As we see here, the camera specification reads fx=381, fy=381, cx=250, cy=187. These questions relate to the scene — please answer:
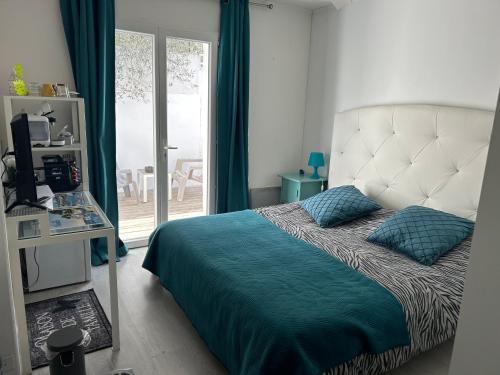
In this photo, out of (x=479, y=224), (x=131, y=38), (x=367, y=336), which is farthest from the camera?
(x=131, y=38)

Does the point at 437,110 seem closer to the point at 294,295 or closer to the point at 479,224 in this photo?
the point at 294,295

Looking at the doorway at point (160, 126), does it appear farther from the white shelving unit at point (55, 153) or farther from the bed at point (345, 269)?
the bed at point (345, 269)

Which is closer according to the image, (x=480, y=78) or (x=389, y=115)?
(x=480, y=78)

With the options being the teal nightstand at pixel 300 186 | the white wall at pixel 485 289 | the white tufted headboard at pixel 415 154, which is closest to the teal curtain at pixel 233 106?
the teal nightstand at pixel 300 186

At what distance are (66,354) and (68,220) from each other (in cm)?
73

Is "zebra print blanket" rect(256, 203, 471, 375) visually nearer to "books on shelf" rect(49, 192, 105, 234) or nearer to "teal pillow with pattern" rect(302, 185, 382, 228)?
"teal pillow with pattern" rect(302, 185, 382, 228)

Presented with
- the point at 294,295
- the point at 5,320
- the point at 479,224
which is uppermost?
the point at 479,224

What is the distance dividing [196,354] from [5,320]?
1.01 meters

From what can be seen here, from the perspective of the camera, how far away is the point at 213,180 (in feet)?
13.2

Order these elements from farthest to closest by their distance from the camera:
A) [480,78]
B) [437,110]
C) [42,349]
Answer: [437,110]
[480,78]
[42,349]

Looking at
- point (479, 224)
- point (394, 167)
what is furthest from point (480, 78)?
point (479, 224)

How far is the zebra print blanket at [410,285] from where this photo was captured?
1.88 m

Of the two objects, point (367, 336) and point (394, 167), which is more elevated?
point (394, 167)

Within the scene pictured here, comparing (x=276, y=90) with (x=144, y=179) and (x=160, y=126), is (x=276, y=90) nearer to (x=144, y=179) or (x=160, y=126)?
(x=160, y=126)
